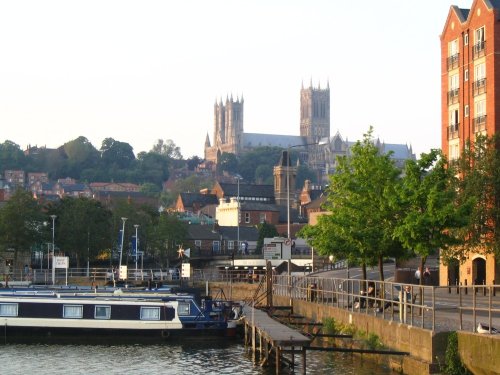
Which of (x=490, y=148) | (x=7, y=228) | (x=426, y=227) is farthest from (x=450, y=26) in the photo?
(x=7, y=228)

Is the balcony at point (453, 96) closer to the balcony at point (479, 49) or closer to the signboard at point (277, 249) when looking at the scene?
the balcony at point (479, 49)

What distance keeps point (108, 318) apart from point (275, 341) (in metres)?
22.4

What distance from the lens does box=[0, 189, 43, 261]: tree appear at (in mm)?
116750

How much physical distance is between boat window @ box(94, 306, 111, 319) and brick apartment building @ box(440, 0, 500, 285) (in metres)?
29.7

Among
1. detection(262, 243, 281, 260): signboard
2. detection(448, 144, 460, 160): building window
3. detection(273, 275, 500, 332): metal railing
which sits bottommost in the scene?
detection(273, 275, 500, 332): metal railing

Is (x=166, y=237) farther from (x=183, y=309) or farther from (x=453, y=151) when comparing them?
(x=183, y=309)

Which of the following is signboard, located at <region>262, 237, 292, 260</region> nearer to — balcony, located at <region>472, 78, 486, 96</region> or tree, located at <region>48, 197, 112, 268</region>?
balcony, located at <region>472, 78, 486, 96</region>

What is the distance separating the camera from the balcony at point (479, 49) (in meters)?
74.5

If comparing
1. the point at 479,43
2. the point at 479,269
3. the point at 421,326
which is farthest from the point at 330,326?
the point at 479,43

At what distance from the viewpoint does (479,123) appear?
245 ft

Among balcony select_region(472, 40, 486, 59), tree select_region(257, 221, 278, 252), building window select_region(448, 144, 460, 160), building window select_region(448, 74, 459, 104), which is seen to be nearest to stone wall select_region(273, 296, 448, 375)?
balcony select_region(472, 40, 486, 59)

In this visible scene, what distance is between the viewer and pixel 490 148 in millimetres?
66688

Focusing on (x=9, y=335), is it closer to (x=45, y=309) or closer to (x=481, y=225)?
(x=45, y=309)

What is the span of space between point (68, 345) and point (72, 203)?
78.5m
